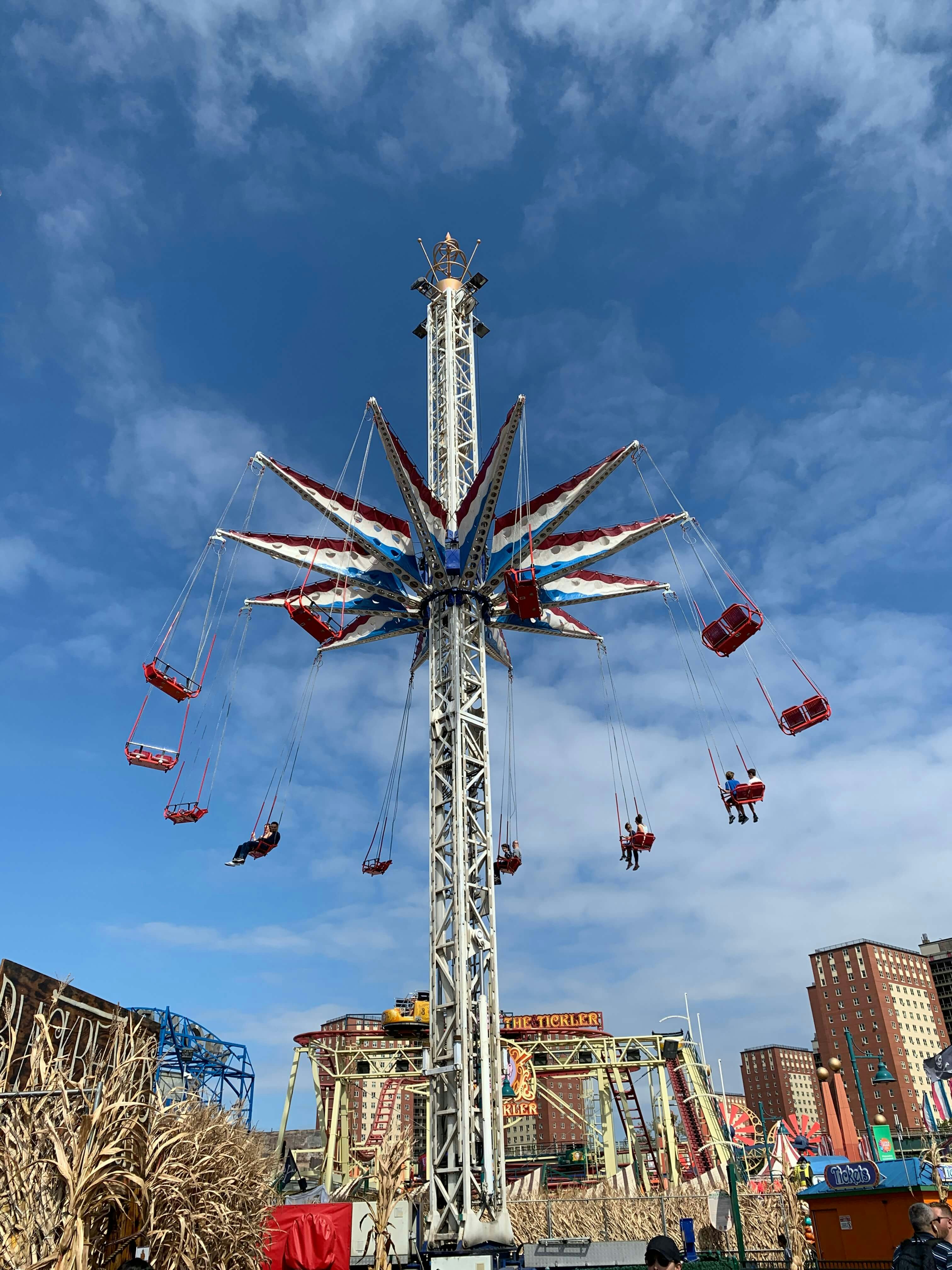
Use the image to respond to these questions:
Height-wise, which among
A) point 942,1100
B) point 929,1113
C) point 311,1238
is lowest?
point 311,1238

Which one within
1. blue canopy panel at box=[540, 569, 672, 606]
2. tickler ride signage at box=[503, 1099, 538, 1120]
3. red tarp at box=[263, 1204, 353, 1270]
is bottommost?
red tarp at box=[263, 1204, 353, 1270]

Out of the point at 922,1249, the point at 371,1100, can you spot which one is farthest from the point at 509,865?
the point at 371,1100

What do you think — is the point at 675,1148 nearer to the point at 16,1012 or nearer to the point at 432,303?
the point at 16,1012

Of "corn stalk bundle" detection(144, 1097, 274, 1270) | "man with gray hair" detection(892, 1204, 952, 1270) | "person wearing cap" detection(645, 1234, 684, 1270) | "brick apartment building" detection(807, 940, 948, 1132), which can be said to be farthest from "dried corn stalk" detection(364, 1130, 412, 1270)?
"brick apartment building" detection(807, 940, 948, 1132)

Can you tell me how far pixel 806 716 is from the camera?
1956cm

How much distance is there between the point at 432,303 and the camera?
88.1ft

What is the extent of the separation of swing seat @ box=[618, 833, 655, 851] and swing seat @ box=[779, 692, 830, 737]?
178 inches

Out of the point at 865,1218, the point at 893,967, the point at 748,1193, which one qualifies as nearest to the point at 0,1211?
the point at 865,1218

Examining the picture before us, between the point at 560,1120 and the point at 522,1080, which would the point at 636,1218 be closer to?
the point at 522,1080

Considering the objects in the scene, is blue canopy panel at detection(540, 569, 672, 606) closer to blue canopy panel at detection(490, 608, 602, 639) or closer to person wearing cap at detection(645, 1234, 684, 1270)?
blue canopy panel at detection(490, 608, 602, 639)

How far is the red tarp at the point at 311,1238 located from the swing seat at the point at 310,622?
12.0 metres

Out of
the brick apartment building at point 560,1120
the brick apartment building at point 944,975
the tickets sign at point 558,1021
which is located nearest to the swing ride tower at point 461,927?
the tickets sign at point 558,1021

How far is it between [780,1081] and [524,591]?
14829 centimetres

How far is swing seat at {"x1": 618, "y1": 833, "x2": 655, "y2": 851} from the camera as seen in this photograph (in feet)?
72.1
